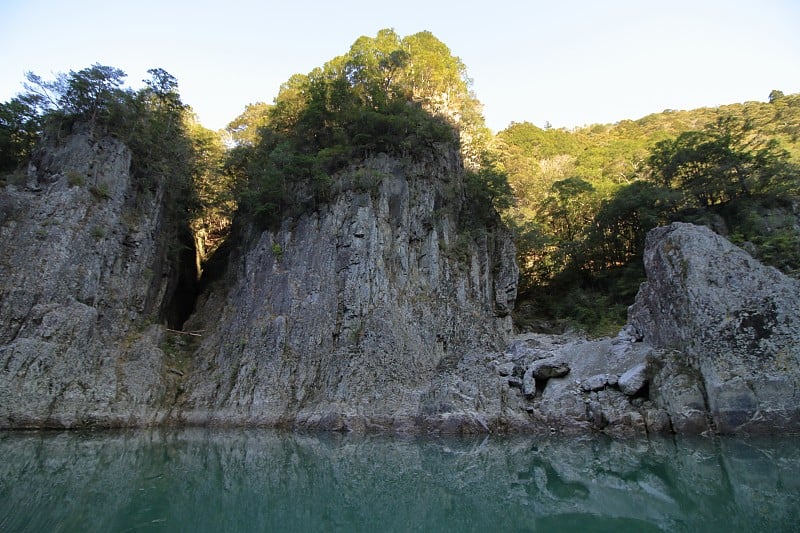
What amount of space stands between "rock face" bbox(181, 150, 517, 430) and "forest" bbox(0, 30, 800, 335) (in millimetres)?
2021

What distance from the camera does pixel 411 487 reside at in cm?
793

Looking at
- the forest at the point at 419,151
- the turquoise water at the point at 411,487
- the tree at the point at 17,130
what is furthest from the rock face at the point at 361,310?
the tree at the point at 17,130

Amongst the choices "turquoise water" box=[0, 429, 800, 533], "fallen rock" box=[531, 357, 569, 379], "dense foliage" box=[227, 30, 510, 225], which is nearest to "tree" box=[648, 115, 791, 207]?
"dense foliage" box=[227, 30, 510, 225]

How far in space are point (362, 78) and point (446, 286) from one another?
14.8 meters

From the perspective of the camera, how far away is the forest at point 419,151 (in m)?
23.8

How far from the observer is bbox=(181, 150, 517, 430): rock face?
17.9 meters

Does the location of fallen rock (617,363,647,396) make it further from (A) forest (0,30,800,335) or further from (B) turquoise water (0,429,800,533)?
(A) forest (0,30,800,335)

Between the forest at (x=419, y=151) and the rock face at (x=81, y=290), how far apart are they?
1.76 m

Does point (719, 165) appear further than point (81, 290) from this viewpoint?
Yes

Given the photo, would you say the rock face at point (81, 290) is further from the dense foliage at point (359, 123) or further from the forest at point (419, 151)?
the dense foliage at point (359, 123)

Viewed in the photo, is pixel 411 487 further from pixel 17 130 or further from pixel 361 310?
pixel 17 130

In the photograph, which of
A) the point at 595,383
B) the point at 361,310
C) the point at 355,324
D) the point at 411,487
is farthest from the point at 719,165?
the point at 411,487

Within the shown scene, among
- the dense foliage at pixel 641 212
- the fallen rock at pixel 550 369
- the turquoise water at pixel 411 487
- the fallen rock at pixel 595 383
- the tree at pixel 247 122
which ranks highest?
the tree at pixel 247 122

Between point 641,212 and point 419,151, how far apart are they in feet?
42.8
